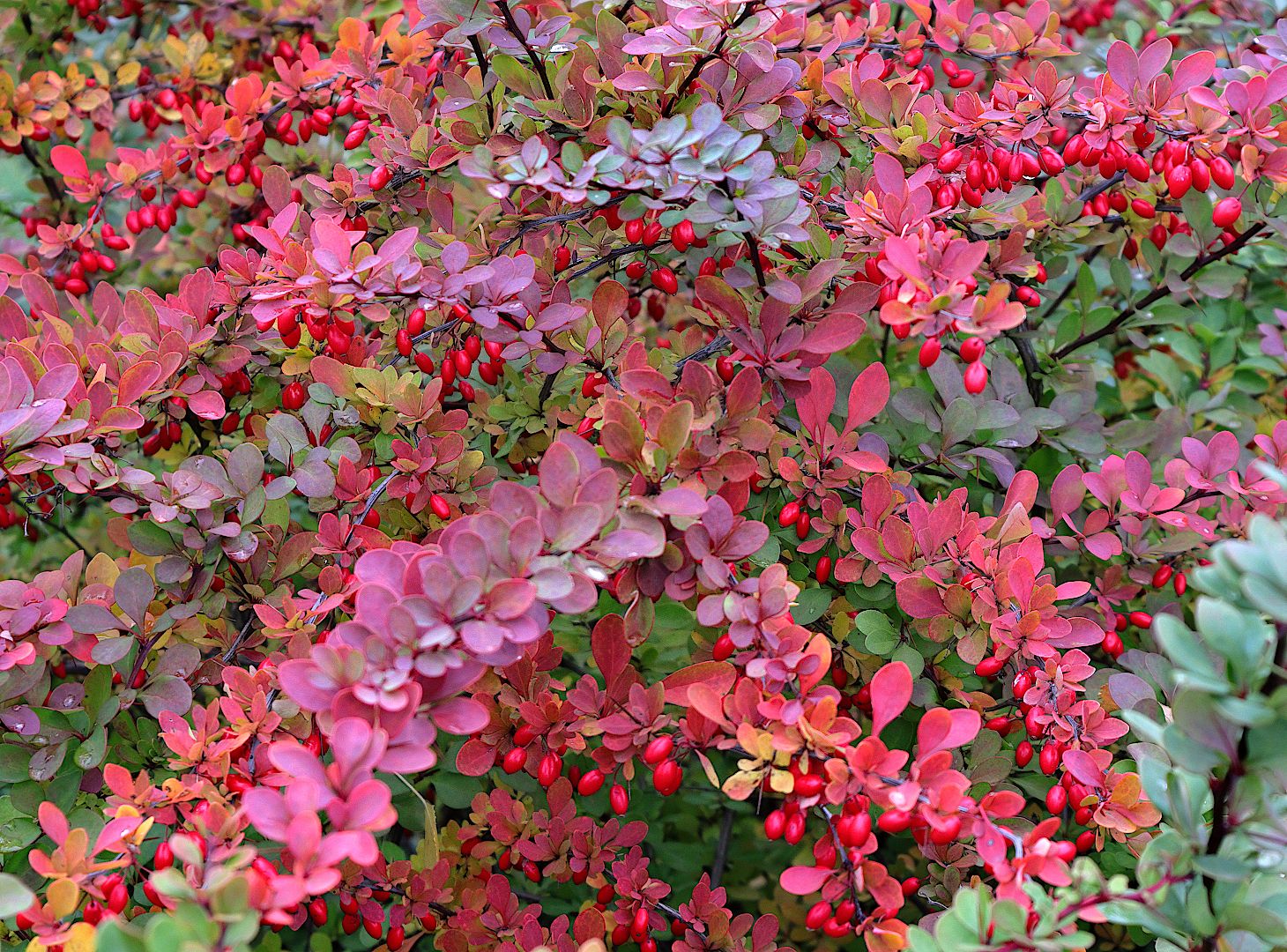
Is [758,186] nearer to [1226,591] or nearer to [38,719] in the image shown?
[1226,591]

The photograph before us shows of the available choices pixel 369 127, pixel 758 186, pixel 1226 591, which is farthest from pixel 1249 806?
pixel 369 127

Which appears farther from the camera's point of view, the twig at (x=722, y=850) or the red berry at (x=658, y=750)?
the twig at (x=722, y=850)

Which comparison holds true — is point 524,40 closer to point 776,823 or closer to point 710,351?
point 710,351

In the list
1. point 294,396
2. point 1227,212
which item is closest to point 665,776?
point 294,396

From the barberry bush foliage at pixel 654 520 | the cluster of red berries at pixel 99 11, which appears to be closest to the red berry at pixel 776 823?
the barberry bush foliage at pixel 654 520

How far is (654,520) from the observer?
102 centimetres

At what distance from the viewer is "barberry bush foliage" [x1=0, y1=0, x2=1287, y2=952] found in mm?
917

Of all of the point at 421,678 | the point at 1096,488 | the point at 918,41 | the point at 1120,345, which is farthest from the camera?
the point at 1120,345

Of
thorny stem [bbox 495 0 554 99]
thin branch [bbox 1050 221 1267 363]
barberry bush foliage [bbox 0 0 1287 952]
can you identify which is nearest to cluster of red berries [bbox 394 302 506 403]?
barberry bush foliage [bbox 0 0 1287 952]

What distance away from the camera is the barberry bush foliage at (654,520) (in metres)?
0.92

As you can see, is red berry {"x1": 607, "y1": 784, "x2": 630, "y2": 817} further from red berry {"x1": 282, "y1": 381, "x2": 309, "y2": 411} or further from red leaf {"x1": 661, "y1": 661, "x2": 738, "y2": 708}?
red berry {"x1": 282, "y1": 381, "x2": 309, "y2": 411}

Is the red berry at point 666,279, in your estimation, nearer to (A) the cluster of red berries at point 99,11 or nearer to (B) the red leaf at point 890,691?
(B) the red leaf at point 890,691

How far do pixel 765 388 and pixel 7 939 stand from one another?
124 centimetres

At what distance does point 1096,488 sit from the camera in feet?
4.78
